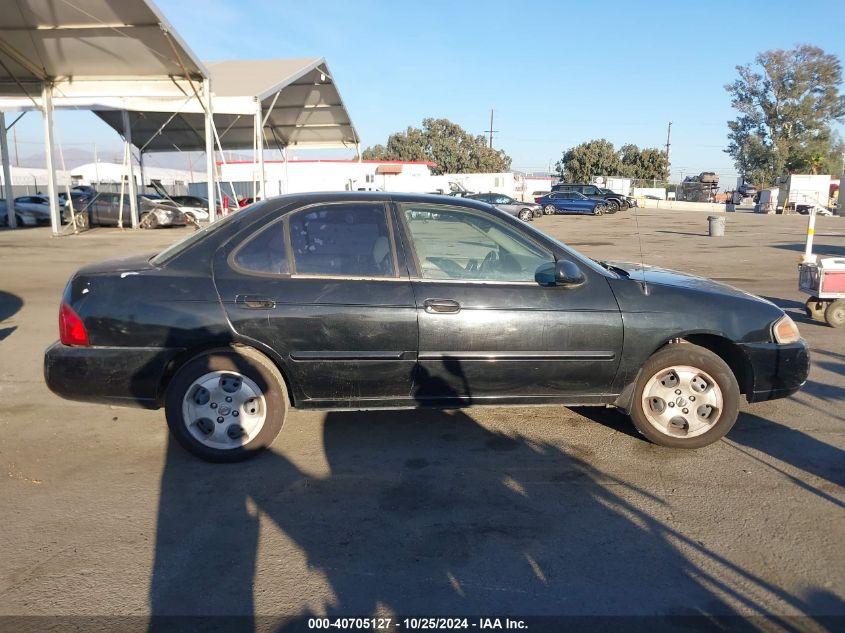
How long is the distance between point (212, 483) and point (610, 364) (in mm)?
2591

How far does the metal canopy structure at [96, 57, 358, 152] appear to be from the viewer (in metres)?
20.8

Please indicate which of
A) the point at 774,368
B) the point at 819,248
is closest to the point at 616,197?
the point at 819,248

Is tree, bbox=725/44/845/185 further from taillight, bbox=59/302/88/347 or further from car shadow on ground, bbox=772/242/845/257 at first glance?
taillight, bbox=59/302/88/347

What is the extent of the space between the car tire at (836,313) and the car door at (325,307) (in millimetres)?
6446

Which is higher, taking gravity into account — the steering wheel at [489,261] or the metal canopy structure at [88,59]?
the metal canopy structure at [88,59]

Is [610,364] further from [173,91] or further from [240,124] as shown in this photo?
Result: [240,124]

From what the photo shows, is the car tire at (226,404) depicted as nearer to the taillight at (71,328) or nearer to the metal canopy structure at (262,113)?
the taillight at (71,328)

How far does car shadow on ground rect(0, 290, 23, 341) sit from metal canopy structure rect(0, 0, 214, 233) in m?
9.10

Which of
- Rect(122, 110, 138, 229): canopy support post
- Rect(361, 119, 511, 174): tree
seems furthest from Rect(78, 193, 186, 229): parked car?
Rect(361, 119, 511, 174): tree

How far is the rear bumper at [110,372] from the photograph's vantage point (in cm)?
390

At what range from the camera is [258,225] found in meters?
4.09

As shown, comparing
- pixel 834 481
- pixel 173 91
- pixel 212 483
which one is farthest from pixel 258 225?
pixel 173 91

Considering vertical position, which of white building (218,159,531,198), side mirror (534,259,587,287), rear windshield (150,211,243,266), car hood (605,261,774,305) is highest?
white building (218,159,531,198)

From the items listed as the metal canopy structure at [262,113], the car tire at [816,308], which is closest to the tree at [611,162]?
the metal canopy structure at [262,113]
